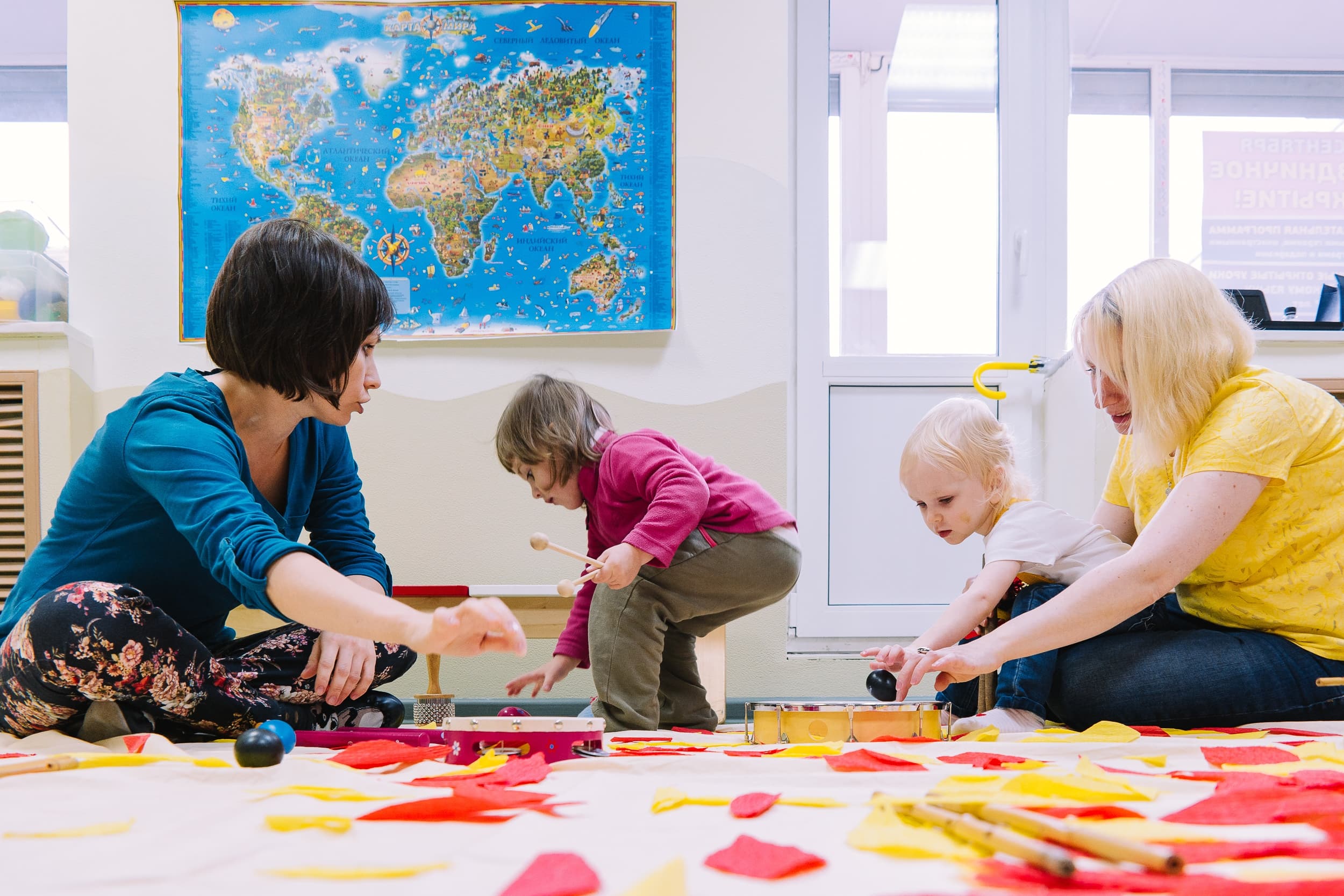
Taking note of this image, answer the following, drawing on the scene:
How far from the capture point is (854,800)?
80cm

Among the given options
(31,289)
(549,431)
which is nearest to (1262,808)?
(549,431)

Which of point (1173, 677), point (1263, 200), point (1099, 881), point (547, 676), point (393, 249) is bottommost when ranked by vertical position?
point (547, 676)

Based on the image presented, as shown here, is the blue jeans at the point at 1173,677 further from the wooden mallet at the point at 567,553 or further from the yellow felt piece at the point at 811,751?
the wooden mallet at the point at 567,553

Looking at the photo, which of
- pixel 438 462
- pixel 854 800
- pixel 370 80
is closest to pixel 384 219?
pixel 370 80

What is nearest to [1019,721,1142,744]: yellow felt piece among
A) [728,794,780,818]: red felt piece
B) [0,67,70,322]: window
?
[728,794,780,818]: red felt piece

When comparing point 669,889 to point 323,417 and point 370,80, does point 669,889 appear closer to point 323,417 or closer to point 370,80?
point 323,417

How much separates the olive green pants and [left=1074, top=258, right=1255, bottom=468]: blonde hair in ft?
2.17

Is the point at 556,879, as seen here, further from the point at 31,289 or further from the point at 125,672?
the point at 31,289

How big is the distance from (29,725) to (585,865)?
0.97 meters

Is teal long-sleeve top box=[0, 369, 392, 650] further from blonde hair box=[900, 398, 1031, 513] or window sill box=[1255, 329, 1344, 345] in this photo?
window sill box=[1255, 329, 1344, 345]

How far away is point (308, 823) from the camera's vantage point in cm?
71

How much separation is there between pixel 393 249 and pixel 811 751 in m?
1.91

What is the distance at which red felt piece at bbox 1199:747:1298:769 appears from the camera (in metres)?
0.95

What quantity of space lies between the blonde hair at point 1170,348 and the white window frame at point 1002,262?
1.28 metres
